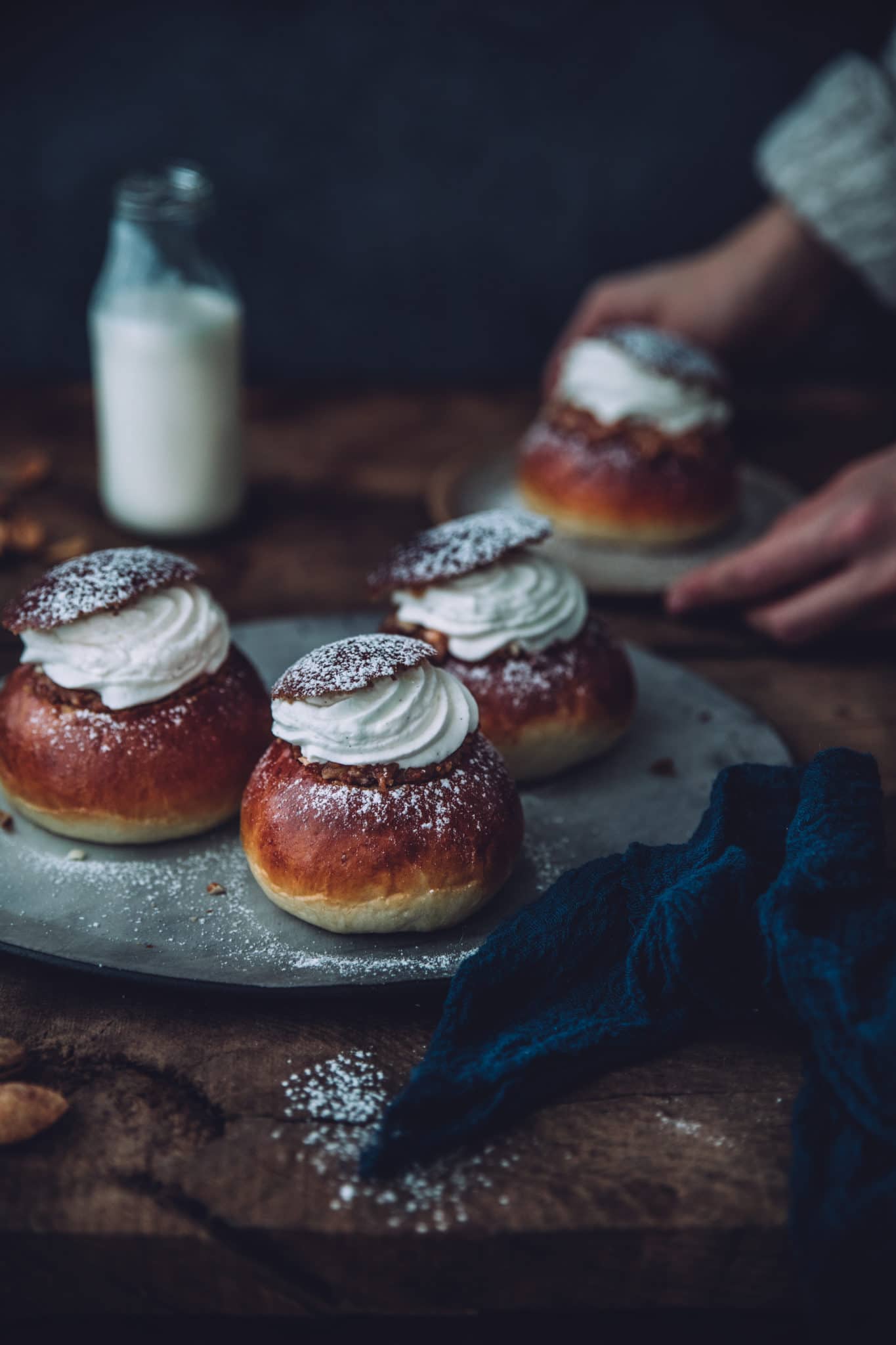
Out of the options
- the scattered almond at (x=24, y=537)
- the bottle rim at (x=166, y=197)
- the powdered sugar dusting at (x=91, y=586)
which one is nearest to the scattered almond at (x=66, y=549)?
the scattered almond at (x=24, y=537)

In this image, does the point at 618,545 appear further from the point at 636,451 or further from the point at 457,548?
the point at 457,548

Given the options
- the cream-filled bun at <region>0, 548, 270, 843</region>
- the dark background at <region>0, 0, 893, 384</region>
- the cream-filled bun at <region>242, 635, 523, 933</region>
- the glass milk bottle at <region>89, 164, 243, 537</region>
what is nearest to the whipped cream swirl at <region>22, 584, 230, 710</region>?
the cream-filled bun at <region>0, 548, 270, 843</region>

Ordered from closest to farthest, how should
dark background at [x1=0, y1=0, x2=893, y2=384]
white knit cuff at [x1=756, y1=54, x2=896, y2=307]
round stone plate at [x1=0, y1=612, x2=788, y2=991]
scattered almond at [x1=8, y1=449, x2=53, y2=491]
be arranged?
round stone plate at [x1=0, y1=612, x2=788, y2=991] < scattered almond at [x1=8, y1=449, x2=53, y2=491] < white knit cuff at [x1=756, y1=54, x2=896, y2=307] < dark background at [x1=0, y1=0, x2=893, y2=384]

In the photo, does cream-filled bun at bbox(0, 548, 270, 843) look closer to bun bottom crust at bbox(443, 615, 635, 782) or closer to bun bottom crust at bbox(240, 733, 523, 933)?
bun bottom crust at bbox(240, 733, 523, 933)

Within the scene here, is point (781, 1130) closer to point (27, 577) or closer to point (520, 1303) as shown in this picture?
point (520, 1303)

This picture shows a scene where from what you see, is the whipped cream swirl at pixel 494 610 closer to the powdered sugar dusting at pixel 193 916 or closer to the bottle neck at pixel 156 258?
the powdered sugar dusting at pixel 193 916

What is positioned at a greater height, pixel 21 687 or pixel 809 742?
pixel 21 687

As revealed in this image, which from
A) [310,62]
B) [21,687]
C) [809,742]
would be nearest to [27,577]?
[21,687]
